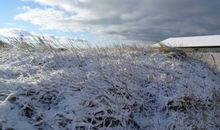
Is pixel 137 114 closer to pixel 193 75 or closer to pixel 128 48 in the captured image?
pixel 193 75

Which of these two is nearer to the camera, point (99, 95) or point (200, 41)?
point (99, 95)

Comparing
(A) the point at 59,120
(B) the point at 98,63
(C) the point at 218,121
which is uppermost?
(B) the point at 98,63

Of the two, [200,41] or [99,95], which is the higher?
[200,41]

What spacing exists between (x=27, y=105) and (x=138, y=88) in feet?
7.06

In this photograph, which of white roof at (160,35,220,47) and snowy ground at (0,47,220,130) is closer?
snowy ground at (0,47,220,130)

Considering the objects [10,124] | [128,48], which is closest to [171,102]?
[10,124]

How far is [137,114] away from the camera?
17.3 feet

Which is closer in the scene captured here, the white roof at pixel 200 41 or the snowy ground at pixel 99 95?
the snowy ground at pixel 99 95

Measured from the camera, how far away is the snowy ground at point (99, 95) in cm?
436

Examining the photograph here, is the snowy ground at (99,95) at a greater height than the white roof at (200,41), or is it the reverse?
the white roof at (200,41)

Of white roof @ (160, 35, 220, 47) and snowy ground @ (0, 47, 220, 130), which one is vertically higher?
white roof @ (160, 35, 220, 47)

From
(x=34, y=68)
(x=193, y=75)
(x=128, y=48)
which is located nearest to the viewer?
(x=34, y=68)

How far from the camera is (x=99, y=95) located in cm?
500

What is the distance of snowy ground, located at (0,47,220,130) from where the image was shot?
4.36m
